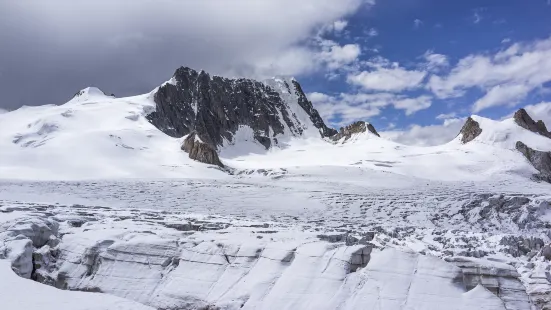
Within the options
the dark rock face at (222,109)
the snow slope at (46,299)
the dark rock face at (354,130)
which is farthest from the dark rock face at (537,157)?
the snow slope at (46,299)

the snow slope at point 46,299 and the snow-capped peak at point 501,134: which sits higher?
the snow-capped peak at point 501,134

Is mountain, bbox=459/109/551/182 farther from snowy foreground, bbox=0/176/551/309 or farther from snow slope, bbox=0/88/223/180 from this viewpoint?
snowy foreground, bbox=0/176/551/309

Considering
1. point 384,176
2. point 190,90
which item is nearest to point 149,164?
point 384,176

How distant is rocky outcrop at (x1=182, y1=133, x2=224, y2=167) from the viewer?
6988 centimetres

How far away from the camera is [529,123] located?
9469 cm

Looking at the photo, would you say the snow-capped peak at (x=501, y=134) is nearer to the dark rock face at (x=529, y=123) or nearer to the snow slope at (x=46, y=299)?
the dark rock face at (x=529, y=123)

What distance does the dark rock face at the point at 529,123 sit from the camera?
93456 mm

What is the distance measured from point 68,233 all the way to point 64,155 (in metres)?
46.4

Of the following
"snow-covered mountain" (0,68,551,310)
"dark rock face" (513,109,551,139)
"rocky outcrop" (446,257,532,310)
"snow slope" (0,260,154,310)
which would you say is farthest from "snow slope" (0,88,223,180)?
"dark rock face" (513,109,551,139)

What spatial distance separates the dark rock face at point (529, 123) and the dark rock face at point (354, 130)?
1566 inches

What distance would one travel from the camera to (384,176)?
56.7 metres

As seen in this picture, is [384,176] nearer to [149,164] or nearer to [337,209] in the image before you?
[337,209]

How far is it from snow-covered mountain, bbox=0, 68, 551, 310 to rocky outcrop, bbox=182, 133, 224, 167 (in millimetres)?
230

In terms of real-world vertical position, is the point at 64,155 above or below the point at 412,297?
above
